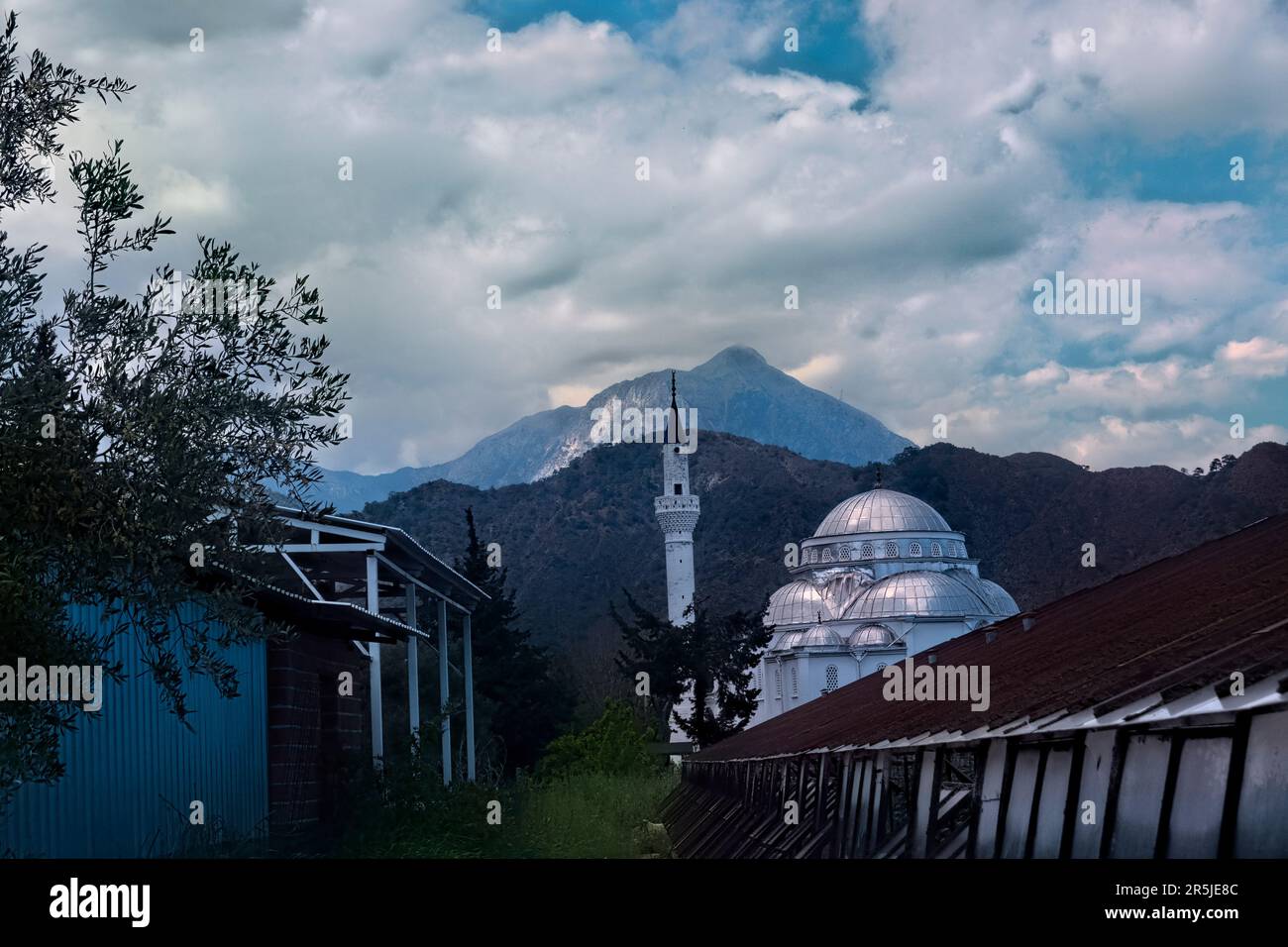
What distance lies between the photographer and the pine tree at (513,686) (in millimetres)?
50344

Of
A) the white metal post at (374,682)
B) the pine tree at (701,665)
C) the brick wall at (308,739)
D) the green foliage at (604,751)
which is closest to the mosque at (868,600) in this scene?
the pine tree at (701,665)

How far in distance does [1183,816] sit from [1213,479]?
138117mm

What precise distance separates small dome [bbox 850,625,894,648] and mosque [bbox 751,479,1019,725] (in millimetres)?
49

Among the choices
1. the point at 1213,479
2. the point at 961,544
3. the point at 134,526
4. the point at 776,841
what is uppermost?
the point at 1213,479

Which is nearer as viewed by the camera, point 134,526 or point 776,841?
point 134,526

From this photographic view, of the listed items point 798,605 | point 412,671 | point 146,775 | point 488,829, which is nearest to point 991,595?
point 798,605

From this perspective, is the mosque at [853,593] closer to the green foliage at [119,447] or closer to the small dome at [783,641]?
the small dome at [783,641]

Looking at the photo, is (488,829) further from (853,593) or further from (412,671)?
(853,593)

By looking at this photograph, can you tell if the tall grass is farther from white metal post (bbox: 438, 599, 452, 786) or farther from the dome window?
the dome window
